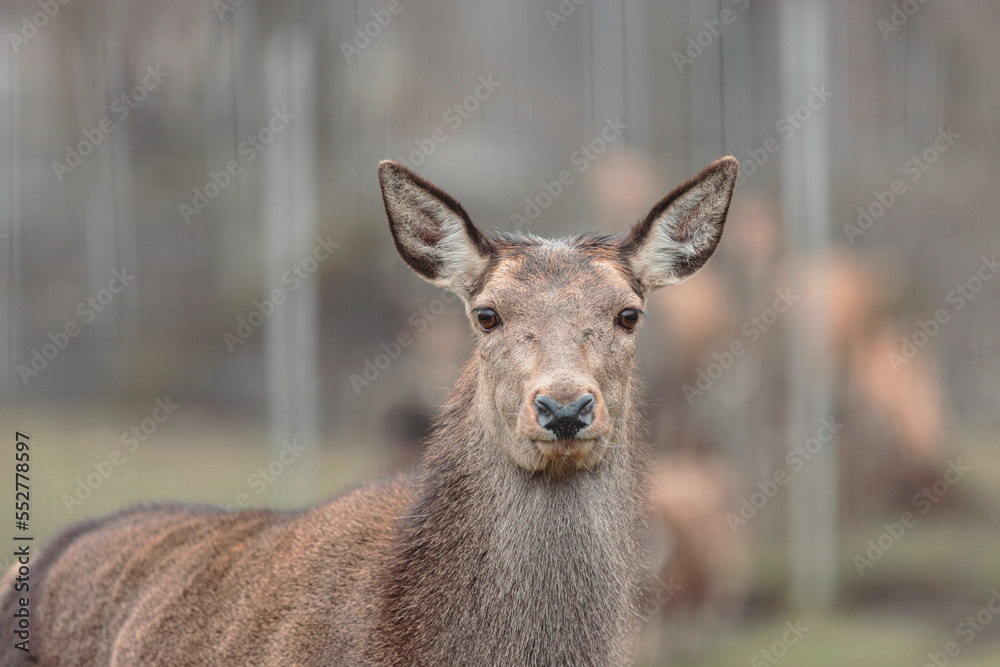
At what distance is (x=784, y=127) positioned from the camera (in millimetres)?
9641

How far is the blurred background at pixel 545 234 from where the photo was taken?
919 centimetres

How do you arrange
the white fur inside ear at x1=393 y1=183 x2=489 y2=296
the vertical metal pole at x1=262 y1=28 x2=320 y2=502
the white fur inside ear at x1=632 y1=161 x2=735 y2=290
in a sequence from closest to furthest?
the white fur inside ear at x1=393 y1=183 x2=489 y2=296
the white fur inside ear at x1=632 y1=161 x2=735 y2=290
the vertical metal pole at x1=262 y1=28 x2=320 y2=502

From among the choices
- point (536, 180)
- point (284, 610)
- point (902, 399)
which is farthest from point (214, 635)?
point (902, 399)

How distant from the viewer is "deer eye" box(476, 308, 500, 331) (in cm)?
378

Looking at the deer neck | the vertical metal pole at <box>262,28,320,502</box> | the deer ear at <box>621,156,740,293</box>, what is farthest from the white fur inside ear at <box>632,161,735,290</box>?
the vertical metal pole at <box>262,28,320,502</box>

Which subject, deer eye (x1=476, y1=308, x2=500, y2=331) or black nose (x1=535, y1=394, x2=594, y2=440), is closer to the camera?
black nose (x1=535, y1=394, x2=594, y2=440)

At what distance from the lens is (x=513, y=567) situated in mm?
3527

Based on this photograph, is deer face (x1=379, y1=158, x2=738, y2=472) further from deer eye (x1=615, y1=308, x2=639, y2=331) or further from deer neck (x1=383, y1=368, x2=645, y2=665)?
deer neck (x1=383, y1=368, x2=645, y2=665)

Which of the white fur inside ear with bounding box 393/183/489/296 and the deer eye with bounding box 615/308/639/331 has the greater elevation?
the white fur inside ear with bounding box 393/183/489/296

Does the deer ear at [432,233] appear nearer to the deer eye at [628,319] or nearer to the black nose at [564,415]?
the deer eye at [628,319]

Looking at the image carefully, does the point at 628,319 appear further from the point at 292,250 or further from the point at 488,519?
the point at 292,250

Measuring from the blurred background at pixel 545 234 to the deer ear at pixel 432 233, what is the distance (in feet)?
17.4

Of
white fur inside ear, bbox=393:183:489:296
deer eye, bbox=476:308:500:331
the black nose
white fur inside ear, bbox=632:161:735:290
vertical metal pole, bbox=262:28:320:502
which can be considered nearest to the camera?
the black nose

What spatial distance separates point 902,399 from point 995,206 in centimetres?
259
